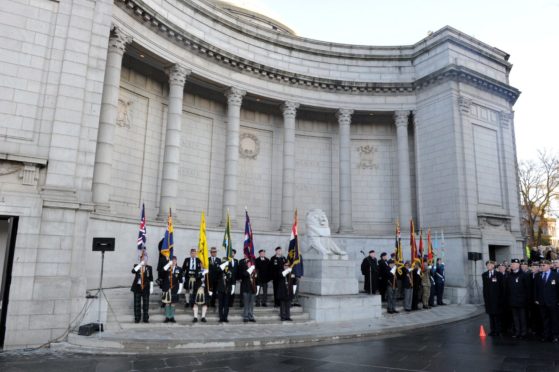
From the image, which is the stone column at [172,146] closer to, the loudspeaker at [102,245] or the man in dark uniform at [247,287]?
the man in dark uniform at [247,287]

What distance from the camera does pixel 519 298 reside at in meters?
11.4

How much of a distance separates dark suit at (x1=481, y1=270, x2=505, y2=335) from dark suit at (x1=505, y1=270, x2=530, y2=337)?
0.28m

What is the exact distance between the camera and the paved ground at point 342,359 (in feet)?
25.3

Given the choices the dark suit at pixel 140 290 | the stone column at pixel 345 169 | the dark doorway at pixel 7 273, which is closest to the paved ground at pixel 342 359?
the dark doorway at pixel 7 273

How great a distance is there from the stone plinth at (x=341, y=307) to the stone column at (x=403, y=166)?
11095 mm

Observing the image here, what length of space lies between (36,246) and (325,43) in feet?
70.0

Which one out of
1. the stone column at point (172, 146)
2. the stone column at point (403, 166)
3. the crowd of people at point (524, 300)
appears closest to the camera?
the crowd of people at point (524, 300)

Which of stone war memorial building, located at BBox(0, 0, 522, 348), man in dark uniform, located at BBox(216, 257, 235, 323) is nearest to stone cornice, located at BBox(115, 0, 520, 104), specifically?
stone war memorial building, located at BBox(0, 0, 522, 348)

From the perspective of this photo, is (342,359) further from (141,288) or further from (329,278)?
(141,288)

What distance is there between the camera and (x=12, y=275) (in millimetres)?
9852

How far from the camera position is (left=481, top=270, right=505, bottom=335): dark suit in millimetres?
11781

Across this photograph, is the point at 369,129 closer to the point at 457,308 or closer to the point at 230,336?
the point at 457,308

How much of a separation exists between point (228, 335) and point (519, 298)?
8333 mm

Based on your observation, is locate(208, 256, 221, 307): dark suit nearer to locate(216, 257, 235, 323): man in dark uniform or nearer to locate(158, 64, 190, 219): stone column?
locate(216, 257, 235, 323): man in dark uniform
